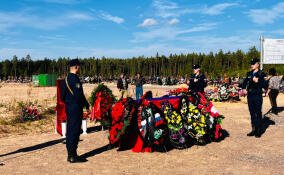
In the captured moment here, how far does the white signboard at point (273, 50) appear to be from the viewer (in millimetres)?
18422

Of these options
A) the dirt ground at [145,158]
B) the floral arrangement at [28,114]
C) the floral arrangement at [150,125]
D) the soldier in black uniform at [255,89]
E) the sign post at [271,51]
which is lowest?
the dirt ground at [145,158]

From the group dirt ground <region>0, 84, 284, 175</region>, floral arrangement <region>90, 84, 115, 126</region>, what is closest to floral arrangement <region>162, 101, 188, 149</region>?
dirt ground <region>0, 84, 284, 175</region>

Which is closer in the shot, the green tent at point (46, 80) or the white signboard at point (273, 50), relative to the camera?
the white signboard at point (273, 50)

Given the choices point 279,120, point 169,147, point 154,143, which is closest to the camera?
point 154,143

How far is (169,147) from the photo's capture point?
646 centimetres

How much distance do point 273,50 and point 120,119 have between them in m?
16.1

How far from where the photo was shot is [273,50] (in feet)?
60.7

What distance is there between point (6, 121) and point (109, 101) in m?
5.05

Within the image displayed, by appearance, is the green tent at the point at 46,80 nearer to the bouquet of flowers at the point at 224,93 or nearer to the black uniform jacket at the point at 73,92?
the bouquet of flowers at the point at 224,93

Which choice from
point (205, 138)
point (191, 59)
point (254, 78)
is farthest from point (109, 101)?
point (191, 59)

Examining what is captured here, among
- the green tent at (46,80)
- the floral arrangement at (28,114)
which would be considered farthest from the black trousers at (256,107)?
the green tent at (46,80)

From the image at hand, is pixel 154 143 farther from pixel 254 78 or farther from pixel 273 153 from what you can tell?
pixel 254 78

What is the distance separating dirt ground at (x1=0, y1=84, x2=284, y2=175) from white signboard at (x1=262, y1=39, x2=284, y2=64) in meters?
12.3

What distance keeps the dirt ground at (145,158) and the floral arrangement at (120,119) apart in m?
0.42
